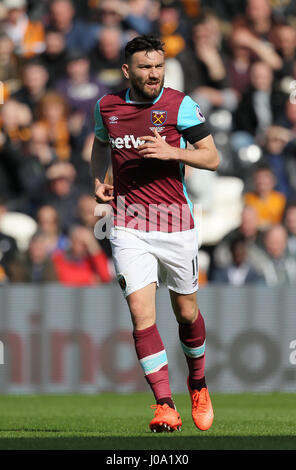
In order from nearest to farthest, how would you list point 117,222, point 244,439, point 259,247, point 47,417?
point 244,439 < point 117,222 < point 47,417 < point 259,247

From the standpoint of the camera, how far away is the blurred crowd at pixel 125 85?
1145 cm

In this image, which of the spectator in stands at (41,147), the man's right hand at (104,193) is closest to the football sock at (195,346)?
the man's right hand at (104,193)

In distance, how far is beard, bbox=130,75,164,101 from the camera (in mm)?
6484

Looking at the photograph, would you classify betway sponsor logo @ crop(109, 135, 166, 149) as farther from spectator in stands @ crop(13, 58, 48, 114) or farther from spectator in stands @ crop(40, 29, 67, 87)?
spectator in stands @ crop(40, 29, 67, 87)

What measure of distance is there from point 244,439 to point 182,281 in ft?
4.00

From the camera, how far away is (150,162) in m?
6.63

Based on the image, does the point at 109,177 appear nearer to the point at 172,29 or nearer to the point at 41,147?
the point at 41,147

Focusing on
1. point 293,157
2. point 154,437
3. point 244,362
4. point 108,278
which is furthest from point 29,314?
point 154,437

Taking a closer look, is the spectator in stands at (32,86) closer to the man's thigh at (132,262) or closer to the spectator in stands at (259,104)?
the spectator in stands at (259,104)

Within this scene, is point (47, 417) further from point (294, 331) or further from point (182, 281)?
point (294, 331)

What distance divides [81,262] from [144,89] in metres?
5.10

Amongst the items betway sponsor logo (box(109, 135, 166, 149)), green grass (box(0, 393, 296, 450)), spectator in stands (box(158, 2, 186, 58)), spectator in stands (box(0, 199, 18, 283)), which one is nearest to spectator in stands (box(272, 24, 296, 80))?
spectator in stands (box(158, 2, 186, 58))

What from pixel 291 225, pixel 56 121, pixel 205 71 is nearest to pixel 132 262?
pixel 291 225

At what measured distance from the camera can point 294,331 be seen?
10.7m
